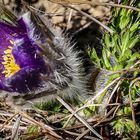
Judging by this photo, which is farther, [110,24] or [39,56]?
[110,24]

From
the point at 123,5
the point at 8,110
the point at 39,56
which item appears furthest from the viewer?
the point at 8,110

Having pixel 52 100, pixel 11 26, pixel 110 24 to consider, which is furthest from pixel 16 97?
pixel 110 24

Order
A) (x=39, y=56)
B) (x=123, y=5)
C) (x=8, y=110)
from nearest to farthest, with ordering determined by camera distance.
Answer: (x=39, y=56)
(x=123, y=5)
(x=8, y=110)

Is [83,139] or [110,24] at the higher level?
[110,24]

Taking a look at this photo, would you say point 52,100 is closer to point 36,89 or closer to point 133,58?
point 36,89
